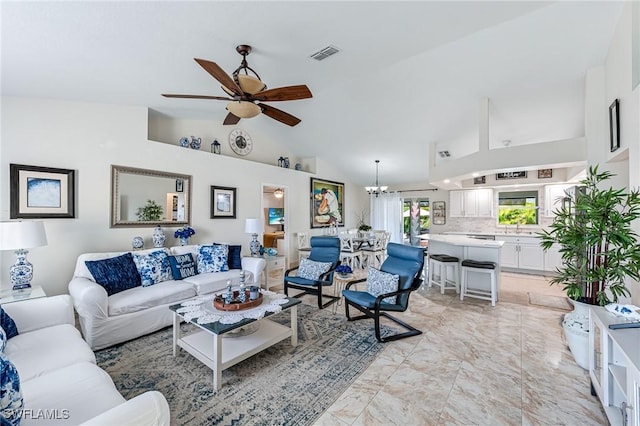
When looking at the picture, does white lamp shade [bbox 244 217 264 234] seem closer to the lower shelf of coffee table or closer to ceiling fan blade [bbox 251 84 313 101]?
the lower shelf of coffee table

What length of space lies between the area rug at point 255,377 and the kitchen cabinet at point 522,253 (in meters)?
4.72

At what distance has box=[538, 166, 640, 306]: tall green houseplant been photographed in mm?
2045

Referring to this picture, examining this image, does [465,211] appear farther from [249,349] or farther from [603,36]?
[249,349]

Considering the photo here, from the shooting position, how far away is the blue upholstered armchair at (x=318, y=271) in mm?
3788

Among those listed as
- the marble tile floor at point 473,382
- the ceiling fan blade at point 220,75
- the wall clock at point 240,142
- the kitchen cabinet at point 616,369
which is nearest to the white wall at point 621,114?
the kitchen cabinet at point 616,369

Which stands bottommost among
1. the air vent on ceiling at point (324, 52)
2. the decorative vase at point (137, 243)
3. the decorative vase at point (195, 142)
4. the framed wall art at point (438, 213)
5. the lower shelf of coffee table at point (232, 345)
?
the lower shelf of coffee table at point (232, 345)

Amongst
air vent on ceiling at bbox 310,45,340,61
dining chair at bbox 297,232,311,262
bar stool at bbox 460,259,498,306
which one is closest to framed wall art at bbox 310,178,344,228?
dining chair at bbox 297,232,311,262

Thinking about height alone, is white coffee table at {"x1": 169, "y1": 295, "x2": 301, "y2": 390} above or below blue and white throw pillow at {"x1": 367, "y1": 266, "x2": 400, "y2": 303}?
below

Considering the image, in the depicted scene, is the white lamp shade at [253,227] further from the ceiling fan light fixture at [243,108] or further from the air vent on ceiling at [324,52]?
Result: the air vent on ceiling at [324,52]

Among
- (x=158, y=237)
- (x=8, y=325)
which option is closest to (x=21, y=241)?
(x=8, y=325)

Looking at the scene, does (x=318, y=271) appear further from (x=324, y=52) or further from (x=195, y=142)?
(x=195, y=142)

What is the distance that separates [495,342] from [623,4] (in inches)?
134

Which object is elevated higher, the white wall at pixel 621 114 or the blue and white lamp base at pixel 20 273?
the white wall at pixel 621 114

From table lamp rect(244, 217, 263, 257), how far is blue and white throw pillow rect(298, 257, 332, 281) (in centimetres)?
120
